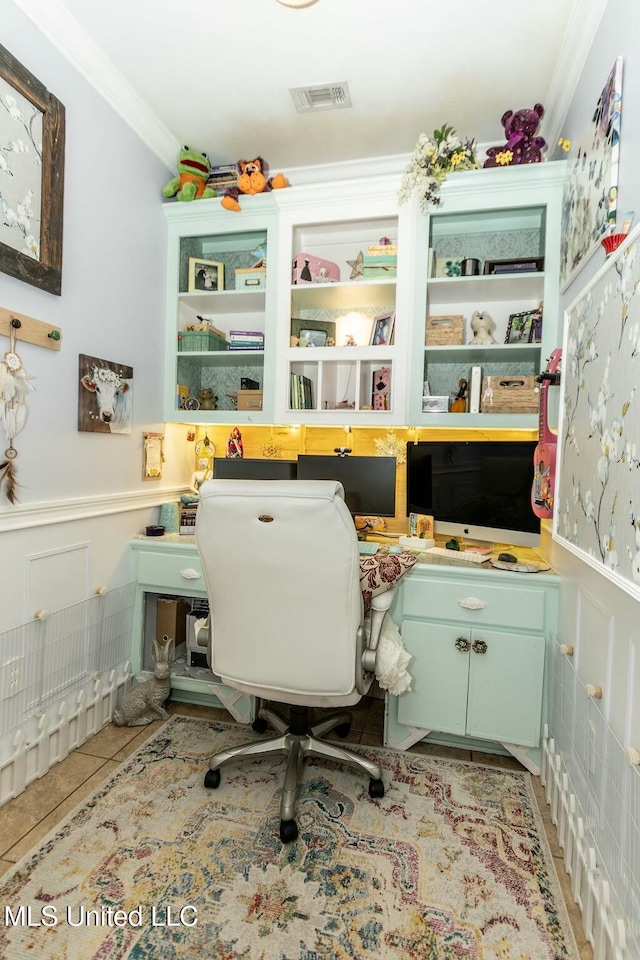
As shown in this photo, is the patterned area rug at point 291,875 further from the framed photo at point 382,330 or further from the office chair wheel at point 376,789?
the framed photo at point 382,330

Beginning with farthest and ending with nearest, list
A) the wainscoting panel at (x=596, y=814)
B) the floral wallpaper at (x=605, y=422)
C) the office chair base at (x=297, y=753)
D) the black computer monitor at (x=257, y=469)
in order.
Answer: the black computer monitor at (x=257, y=469), the office chair base at (x=297, y=753), the wainscoting panel at (x=596, y=814), the floral wallpaper at (x=605, y=422)

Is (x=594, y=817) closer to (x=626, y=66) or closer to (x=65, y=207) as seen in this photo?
(x=626, y=66)

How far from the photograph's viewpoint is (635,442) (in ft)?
3.01

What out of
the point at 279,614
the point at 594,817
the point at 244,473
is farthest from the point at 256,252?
the point at 594,817

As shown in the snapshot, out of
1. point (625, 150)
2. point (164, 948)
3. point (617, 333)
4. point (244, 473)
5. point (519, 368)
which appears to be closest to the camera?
point (617, 333)

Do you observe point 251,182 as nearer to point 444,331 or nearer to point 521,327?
point 444,331

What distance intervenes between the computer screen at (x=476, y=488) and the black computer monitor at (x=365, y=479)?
10 centimetres

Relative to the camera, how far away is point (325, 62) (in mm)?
1971

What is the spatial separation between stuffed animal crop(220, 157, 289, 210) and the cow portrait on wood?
98 centimetres

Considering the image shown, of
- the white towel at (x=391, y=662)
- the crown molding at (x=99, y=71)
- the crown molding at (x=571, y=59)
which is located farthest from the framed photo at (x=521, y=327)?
the crown molding at (x=99, y=71)

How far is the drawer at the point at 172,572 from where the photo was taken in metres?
2.30

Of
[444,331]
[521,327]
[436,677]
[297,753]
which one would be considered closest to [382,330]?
[444,331]

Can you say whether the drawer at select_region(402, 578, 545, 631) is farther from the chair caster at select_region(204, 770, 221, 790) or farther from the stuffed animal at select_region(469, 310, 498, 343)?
the stuffed animal at select_region(469, 310, 498, 343)

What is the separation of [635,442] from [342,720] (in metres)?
1.63
